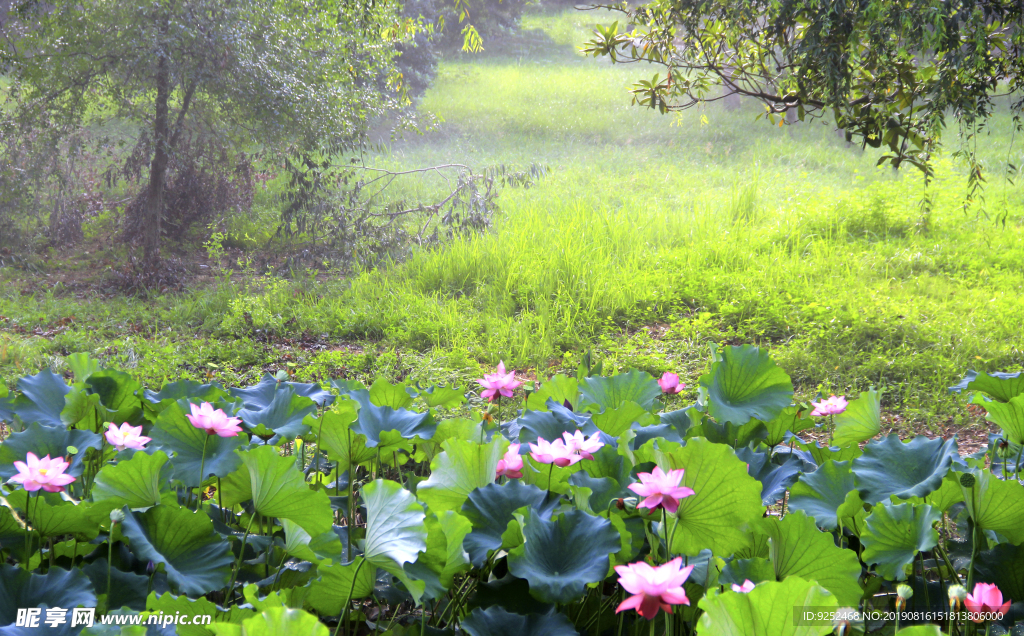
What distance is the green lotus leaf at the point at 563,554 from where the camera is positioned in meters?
0.81

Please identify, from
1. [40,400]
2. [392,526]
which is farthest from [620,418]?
[40,400]

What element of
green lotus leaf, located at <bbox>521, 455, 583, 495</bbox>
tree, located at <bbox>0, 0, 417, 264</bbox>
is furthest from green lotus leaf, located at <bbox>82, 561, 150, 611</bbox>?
tree, located at <bbox>0, 0, 417, 264</bbox>

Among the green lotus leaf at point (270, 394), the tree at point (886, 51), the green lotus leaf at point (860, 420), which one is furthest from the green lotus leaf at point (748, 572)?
the tree at point (886, 51)

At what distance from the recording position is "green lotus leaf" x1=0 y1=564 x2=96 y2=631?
2.65ft

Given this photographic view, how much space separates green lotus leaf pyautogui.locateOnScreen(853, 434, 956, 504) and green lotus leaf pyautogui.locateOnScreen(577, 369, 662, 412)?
0.42 metres

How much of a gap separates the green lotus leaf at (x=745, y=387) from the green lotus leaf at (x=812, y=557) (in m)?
0.37

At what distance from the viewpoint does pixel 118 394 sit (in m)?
1.35

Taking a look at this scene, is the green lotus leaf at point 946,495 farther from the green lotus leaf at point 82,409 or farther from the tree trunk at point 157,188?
the tree trunk at point 157,188

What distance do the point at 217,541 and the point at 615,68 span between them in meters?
18.1

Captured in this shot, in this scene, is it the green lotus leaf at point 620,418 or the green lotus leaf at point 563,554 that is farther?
the green lotus leaf at point 620,418

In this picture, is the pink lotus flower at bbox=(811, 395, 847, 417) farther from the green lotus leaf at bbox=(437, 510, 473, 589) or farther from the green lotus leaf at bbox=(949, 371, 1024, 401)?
the green lotus leaf at bbox=(437, 510, 473, 589)

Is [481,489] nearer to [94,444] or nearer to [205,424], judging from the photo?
[205,424]

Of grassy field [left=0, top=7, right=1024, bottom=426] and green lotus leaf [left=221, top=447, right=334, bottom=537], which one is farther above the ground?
green lotus leaf [left=221, top=447, right=334, bottom=537]

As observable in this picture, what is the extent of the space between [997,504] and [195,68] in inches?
257
